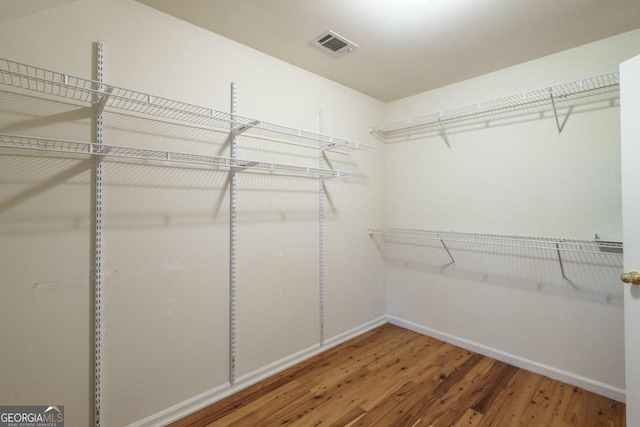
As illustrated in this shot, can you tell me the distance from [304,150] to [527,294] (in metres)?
2.12

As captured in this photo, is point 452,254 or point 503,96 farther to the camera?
point 452,254

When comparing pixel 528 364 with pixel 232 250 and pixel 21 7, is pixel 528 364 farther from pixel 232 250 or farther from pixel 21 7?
pixel 21 7

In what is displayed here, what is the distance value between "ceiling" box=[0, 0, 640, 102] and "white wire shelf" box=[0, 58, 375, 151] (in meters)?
0.26

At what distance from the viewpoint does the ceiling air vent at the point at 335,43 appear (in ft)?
6.28

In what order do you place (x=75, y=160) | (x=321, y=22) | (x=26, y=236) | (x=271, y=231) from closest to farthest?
(x=26, y=236) < (x=75, y=160) < (x=321, y=22) < (x=271, y=231)

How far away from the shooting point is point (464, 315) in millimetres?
2625

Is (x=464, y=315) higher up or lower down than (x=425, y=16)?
lower down

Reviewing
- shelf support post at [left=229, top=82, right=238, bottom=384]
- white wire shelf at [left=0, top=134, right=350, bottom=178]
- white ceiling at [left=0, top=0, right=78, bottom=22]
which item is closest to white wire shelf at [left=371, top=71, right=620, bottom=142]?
white wire shelf at [left=0, top=134, right=350, bottom=178]

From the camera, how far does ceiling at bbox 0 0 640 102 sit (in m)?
→ 1.60

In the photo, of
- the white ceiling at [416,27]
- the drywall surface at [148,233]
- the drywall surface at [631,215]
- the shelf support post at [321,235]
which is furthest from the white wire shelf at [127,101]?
the drywall surface at [631,215]

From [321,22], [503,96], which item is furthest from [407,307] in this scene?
[321,22]

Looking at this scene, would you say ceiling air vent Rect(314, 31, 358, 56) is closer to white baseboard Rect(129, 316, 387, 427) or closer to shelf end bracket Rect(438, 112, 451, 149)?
shelf end bracket Rect(438, 112, 451, 149)

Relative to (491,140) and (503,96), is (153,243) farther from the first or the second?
(503,96)

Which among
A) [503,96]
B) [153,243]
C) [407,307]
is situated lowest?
[407,307]
